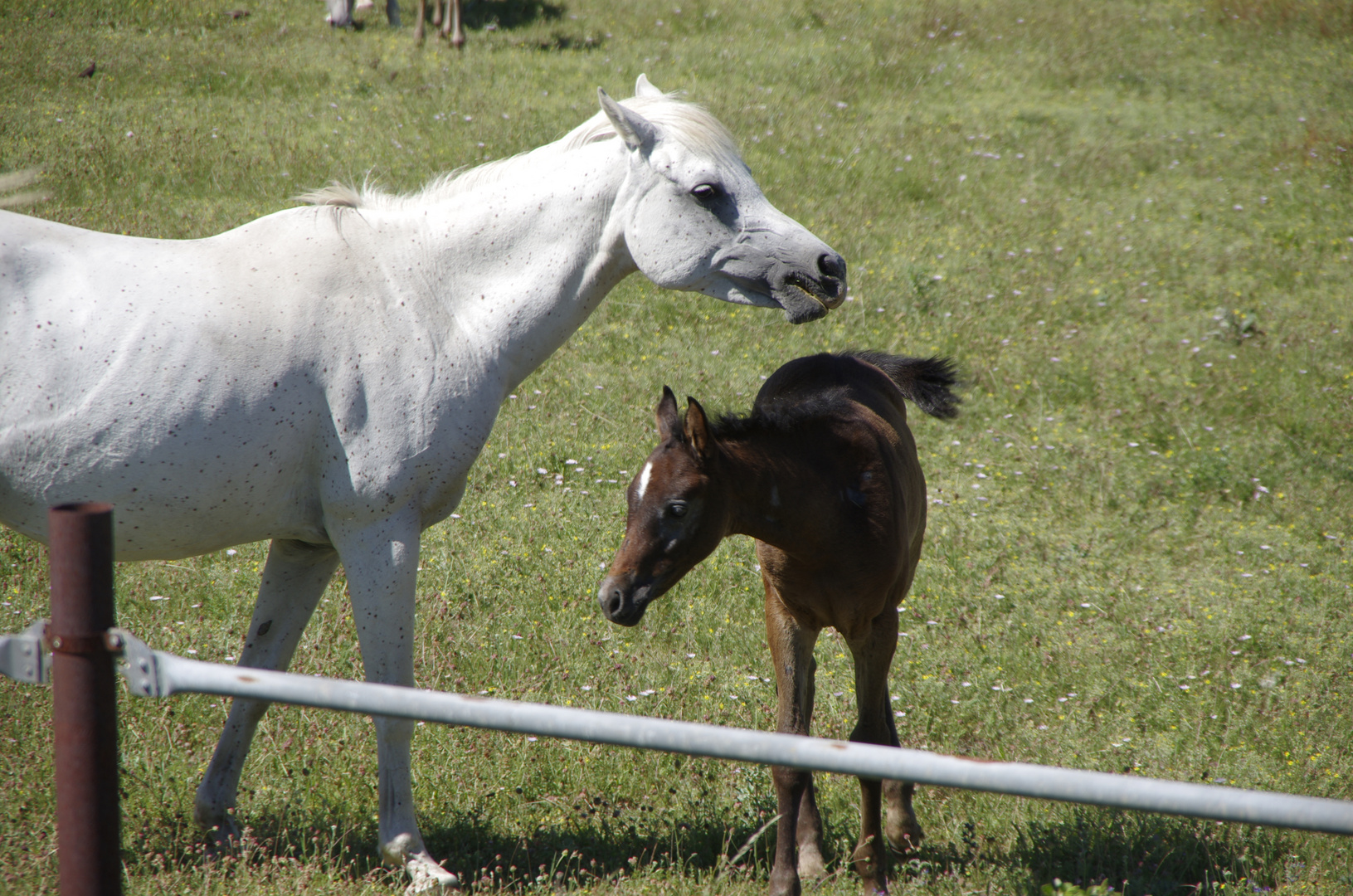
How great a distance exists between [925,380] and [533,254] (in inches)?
89.0

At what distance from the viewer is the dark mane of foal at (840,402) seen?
3.53 m

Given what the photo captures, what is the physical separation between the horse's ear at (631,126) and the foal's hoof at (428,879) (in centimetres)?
248

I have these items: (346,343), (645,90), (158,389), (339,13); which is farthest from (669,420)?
(339,13)

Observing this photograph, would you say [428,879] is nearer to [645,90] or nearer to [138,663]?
[138,663]

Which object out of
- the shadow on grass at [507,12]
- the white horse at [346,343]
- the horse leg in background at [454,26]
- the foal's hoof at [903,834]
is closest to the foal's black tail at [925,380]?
the white horse at [346,343]

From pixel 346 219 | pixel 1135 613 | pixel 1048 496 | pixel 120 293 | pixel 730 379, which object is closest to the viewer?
pixel 120 293

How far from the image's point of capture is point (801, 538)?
3504 mm

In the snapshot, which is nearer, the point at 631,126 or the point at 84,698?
the point at 84,698

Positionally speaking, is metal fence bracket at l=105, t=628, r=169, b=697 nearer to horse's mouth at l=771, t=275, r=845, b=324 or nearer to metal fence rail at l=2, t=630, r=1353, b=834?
metal fence rail at l=2, t=630, r=1353, b=834

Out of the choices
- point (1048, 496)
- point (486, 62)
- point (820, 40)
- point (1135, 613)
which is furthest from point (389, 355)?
point (820, 40)

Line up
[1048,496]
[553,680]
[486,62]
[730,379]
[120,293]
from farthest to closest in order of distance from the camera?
1. [486,62]
2. [730,379]
3. [1048,496]
4. [553,680]
5. [120,293]

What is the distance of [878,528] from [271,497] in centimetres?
206

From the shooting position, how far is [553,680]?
183 inches

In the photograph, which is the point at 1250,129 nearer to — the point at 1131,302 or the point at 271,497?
Answer: the point at 1131,302
